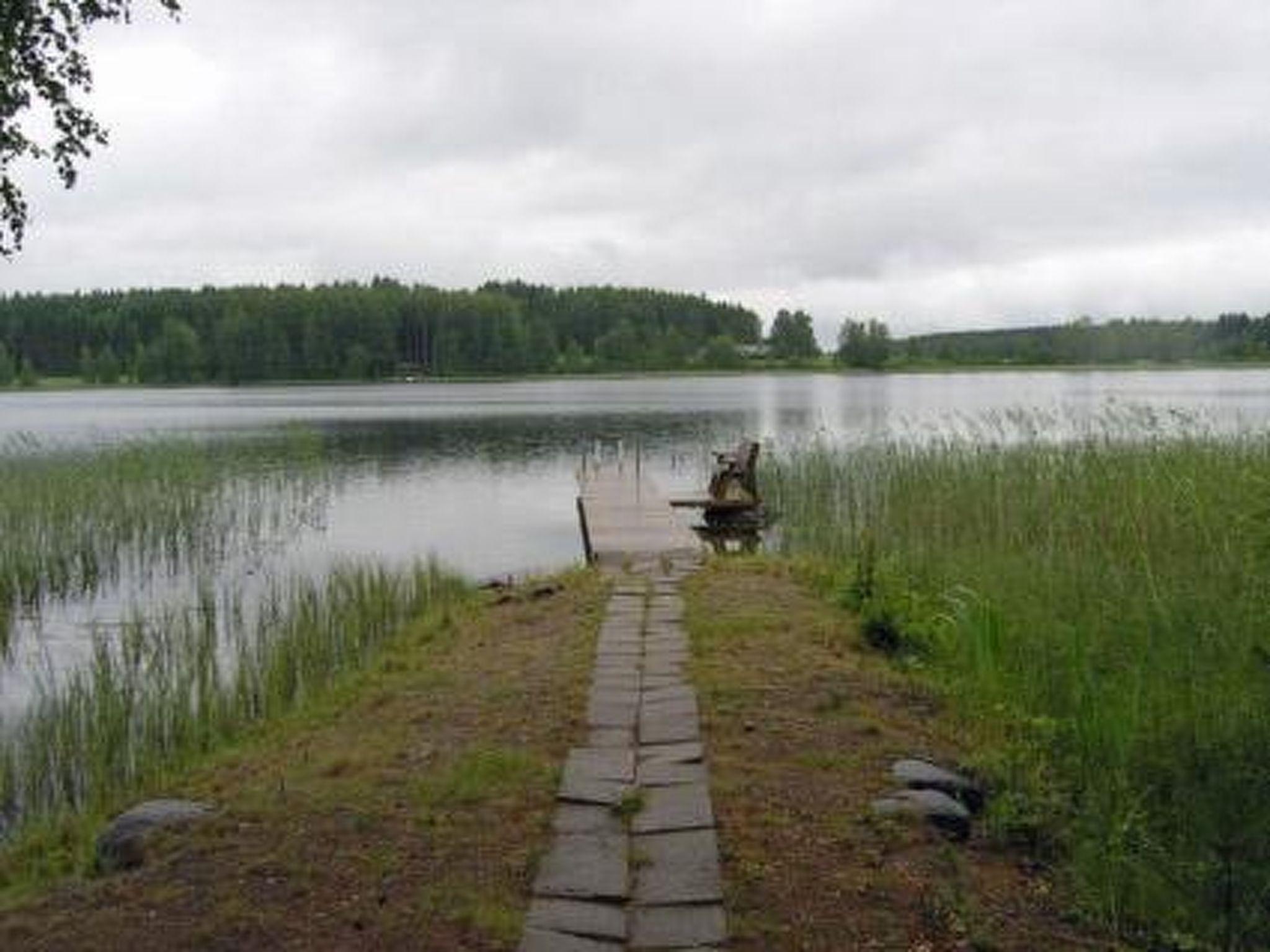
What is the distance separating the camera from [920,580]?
9188 mm

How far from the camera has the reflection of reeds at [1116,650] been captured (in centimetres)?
411

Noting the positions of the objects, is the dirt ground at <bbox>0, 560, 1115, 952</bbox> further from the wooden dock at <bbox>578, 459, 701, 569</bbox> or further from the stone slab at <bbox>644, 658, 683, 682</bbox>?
the wooden dock at <bbox>578, 459, 701, 569</bbox>

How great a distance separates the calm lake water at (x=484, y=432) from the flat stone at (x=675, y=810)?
593 centimetres

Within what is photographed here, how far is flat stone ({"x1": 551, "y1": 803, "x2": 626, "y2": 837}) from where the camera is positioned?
13.5 ft

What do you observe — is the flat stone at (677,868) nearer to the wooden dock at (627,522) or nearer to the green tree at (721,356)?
the wooden dock at (627,522)

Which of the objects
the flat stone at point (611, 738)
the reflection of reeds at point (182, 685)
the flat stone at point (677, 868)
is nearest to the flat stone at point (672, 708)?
the flat stone at point (611, 738)

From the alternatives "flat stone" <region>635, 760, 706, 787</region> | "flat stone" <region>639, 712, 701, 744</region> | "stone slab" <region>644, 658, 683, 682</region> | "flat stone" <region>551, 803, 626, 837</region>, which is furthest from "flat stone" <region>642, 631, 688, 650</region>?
"flat stone" <region>551, 803, 626, 837</region>

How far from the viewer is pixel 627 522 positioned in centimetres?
1391

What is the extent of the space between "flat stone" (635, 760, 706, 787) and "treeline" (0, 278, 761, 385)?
312 ft

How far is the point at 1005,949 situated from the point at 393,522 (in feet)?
50.2

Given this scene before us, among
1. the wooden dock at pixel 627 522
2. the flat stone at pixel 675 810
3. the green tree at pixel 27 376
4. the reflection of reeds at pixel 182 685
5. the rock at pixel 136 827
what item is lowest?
the reflection of reeds at pixel 182 685

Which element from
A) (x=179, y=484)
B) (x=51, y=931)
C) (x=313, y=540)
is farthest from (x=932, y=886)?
(x=179, y=484)

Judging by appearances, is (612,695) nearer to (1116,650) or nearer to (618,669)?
(618,669)

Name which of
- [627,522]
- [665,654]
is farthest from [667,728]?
[627,522]
